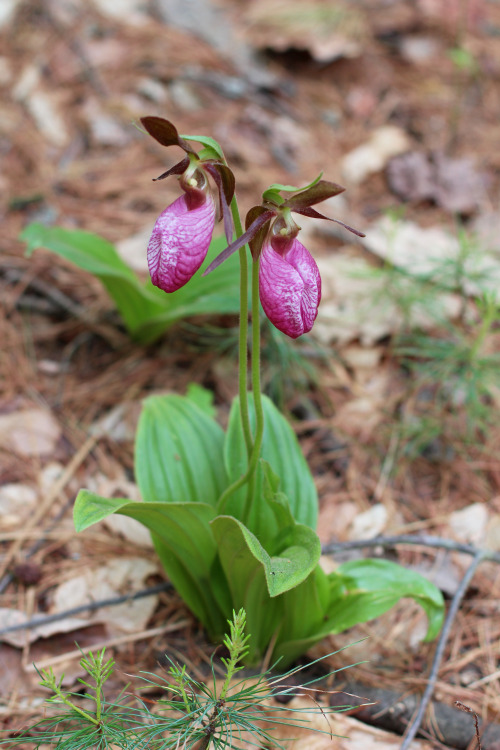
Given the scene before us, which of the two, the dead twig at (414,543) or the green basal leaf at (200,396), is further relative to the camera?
the green basal leaf at (200,396)

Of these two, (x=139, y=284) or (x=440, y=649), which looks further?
(x=139, y=284)

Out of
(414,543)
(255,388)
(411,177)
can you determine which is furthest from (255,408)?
(411,177)

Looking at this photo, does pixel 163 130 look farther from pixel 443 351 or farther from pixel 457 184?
pixel 457 184

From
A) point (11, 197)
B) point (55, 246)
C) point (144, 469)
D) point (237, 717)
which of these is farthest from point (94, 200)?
point (237, 717)

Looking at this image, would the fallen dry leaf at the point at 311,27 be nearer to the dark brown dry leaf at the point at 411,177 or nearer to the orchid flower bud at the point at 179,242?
the dark brown dry leaf at the point at 411,177

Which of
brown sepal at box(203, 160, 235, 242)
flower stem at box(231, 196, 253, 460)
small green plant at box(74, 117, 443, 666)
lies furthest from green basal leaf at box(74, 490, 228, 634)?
brown sepal at box(203, 160, 235, 242)

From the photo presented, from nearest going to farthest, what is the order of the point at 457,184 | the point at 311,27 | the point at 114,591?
the point at 114,591 → the point at 457,184 → the point at 311,27

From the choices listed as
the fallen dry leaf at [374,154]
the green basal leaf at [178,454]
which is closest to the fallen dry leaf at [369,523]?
the green basal leaf at [178,454]

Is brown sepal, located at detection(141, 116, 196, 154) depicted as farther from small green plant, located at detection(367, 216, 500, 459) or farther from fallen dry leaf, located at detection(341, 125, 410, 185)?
fallen dry leaf, located at detection(341, 125, 410, 185)
